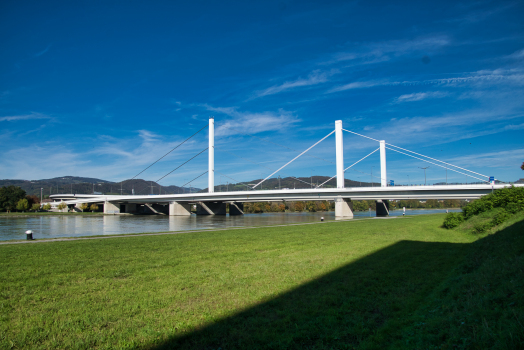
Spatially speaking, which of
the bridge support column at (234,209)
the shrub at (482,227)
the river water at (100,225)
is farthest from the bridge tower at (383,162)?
the shrub at (482,227)

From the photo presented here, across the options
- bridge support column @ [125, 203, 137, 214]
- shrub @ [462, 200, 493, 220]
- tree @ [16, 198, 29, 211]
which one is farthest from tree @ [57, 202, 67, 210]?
shrub @ [462, 200, 493, 220]

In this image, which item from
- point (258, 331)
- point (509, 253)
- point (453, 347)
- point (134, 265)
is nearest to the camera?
point (453, 347)

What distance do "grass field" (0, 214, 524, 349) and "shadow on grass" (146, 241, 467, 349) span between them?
0.02m

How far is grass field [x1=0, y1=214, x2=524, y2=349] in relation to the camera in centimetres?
398

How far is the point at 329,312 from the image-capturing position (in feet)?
16.4

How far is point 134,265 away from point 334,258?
5.68 m

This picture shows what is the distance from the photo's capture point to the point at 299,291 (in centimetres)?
620

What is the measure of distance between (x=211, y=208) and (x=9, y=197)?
52.7m

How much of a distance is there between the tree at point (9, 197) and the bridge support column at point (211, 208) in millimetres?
48423

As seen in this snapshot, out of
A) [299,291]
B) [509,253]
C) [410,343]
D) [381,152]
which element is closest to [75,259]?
[299,291]

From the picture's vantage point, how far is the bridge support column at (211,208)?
84.3 metres

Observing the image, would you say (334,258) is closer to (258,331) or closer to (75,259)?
(258,331)

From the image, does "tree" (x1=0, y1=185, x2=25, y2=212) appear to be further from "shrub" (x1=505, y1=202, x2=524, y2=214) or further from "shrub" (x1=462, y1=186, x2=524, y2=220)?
"shrub" (x1=505, y1=202, x2=524, y2=214)

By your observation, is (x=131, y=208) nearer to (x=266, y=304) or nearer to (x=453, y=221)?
(x=453, y=221)
